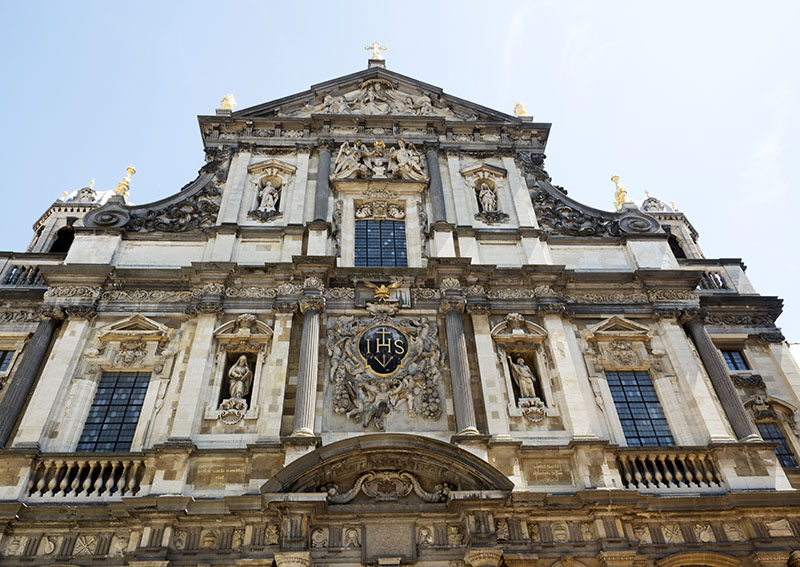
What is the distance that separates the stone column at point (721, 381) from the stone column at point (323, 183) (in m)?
9.91

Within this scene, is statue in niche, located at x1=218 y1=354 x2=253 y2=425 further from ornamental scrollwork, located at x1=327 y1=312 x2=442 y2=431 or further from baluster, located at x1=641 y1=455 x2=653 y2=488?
baluster, located at x1=641 y1=455 x2=653 y2=488

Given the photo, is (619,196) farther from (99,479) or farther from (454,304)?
(99,479)

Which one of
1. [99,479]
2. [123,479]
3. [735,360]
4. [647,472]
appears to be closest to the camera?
[99,479]

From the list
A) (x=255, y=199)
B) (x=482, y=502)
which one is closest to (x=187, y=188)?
(x=255, y=199)

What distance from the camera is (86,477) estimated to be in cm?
1285

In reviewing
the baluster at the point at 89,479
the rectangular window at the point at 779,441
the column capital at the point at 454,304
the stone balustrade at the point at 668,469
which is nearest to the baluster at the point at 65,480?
the baluster at the point at 89,479

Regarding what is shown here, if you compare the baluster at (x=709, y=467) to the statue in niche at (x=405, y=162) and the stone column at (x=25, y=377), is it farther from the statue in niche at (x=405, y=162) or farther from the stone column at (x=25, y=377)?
the stone column at (x=25, y=377)

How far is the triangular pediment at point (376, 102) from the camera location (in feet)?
69.4

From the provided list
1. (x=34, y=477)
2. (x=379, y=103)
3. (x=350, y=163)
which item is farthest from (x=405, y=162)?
(x=34, y=477)

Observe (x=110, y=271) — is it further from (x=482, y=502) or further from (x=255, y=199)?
(x=482, y=502)

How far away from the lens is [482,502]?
12016 millimetres

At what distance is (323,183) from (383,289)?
14.6 feet

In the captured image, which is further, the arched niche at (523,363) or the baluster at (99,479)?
the arched niche at (523,363)

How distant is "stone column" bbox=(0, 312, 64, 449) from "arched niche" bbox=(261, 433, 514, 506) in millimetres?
6232
